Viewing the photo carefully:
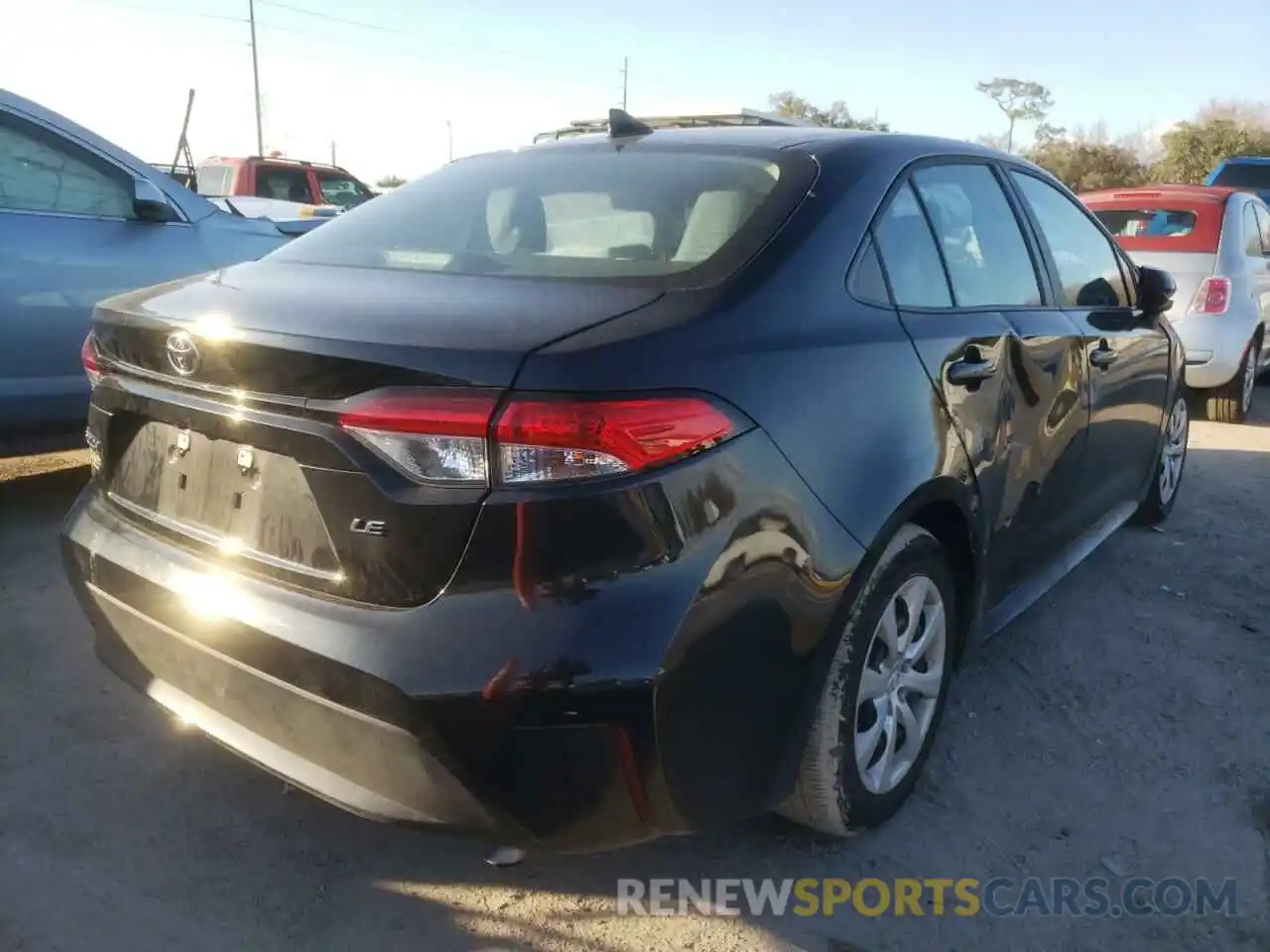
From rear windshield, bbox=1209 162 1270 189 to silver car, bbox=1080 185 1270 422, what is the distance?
27.4 ft

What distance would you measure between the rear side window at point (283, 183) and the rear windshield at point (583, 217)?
10519mm

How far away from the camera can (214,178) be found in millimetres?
13156

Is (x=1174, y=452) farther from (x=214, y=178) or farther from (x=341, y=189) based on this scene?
(x=214, y=178)

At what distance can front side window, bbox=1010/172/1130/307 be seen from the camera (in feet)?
11.0

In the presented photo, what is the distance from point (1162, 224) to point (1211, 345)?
1.06 m

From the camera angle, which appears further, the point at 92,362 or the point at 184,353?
the point at 92,362

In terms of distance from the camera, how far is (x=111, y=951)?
80.3 inches

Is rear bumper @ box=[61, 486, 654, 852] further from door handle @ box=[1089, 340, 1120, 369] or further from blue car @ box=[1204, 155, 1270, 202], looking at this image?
blue car @ box=[1204, 155, 1270, 202]

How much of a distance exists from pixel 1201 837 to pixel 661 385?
1.80 metres

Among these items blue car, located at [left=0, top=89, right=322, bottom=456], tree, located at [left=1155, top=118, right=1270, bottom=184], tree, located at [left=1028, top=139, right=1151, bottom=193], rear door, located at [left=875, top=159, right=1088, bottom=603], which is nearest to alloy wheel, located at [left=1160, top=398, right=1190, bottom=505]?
rear door, located at [left=875, top=159, right=1088, bottom=603]

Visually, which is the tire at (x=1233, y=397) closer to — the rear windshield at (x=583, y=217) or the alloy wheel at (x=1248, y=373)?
the alloy wheel at (x=1248, y=373)

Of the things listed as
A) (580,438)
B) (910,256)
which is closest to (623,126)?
(910,256)

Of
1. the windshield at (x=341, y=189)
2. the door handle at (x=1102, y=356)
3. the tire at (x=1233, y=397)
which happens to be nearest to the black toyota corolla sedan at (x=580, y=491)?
the door handle at (x=1102, y=356)

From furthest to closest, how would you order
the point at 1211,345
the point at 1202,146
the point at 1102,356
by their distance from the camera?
the point at 1202,146
the point at 1211,345
the point at 1102,356
